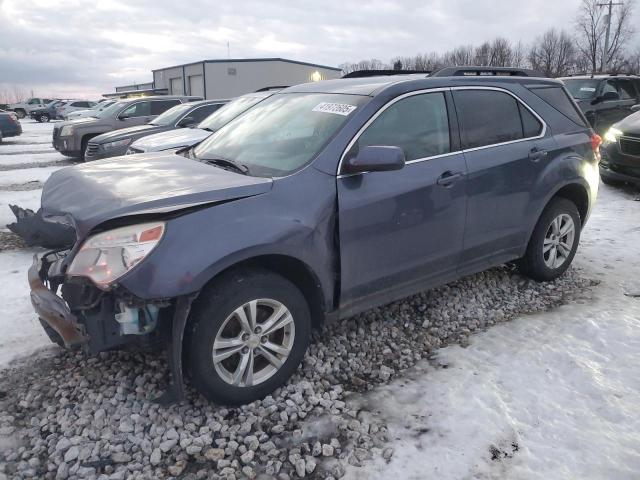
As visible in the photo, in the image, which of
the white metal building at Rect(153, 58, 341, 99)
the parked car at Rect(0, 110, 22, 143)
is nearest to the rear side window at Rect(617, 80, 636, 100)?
the parked car at Rect(0, 110, 22, 143)

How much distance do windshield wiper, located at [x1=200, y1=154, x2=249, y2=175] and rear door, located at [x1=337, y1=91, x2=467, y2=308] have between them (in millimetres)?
626

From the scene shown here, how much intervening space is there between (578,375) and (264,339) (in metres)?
1.99

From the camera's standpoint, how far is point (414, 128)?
3.43m

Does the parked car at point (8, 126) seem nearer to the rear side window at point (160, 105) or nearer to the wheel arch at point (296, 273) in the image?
the rear side window at point (160, 105)

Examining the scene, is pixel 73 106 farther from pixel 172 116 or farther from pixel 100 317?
pixel 100 317

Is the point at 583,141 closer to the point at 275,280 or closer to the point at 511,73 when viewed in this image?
the point at 511,73

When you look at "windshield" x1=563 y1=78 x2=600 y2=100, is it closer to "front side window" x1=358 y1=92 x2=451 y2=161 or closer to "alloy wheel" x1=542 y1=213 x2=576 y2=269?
"alloy wheel" x1=542 y1=213 x2=576 y2=269

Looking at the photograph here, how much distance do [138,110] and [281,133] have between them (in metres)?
11.5

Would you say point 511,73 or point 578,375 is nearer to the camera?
point 578,375

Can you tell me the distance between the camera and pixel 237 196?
2.69 meters

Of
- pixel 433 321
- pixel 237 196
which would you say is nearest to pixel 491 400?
pixel 433 321

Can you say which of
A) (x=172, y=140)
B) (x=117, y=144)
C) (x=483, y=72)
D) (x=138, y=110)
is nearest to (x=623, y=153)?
(x=483, y=72)

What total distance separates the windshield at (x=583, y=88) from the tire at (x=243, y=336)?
11.0 m

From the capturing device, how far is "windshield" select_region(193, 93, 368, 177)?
123 inches
